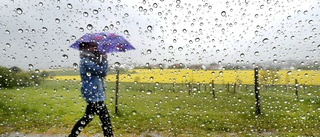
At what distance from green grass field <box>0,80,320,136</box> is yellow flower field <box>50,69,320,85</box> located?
19 centimetres

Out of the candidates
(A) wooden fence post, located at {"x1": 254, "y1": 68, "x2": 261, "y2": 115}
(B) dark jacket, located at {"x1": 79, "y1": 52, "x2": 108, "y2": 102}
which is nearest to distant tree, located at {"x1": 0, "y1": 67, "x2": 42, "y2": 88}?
(B) dark jacket, located at {"x1": 79, "y1": 52, "x2": 108, "y2": 102}

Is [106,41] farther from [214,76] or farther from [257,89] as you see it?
[257,89]

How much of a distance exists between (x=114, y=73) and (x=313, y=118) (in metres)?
3.09

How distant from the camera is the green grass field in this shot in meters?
Answer: 3.19

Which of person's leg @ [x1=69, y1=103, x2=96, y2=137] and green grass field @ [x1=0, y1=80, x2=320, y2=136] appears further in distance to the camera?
green grass field @ [x1=0, y1=80, x2=320, y2=136]

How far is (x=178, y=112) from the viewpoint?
3762 mm

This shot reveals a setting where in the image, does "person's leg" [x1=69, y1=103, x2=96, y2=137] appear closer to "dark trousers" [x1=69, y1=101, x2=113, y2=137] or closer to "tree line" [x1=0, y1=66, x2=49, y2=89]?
"dark trousers" [x1=69, y1=101, x2=113, y2=137]

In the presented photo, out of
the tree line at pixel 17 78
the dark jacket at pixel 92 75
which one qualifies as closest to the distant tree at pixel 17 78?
the tree line at pixel 17 78

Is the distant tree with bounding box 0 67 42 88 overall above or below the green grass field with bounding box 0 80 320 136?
above

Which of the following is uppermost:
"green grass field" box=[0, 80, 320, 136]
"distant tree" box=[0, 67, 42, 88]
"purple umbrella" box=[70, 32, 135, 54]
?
"purple umbrella" box=[70, 32, 135, 54]

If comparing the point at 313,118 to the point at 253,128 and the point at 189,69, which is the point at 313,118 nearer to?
the point at 253,128

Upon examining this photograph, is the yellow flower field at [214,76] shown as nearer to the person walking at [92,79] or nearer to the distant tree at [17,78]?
the person walking at [92,79]

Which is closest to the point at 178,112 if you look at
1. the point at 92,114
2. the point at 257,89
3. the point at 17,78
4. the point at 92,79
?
the point at 257,89

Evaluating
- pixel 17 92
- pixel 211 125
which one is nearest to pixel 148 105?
→ pixel 211 125
